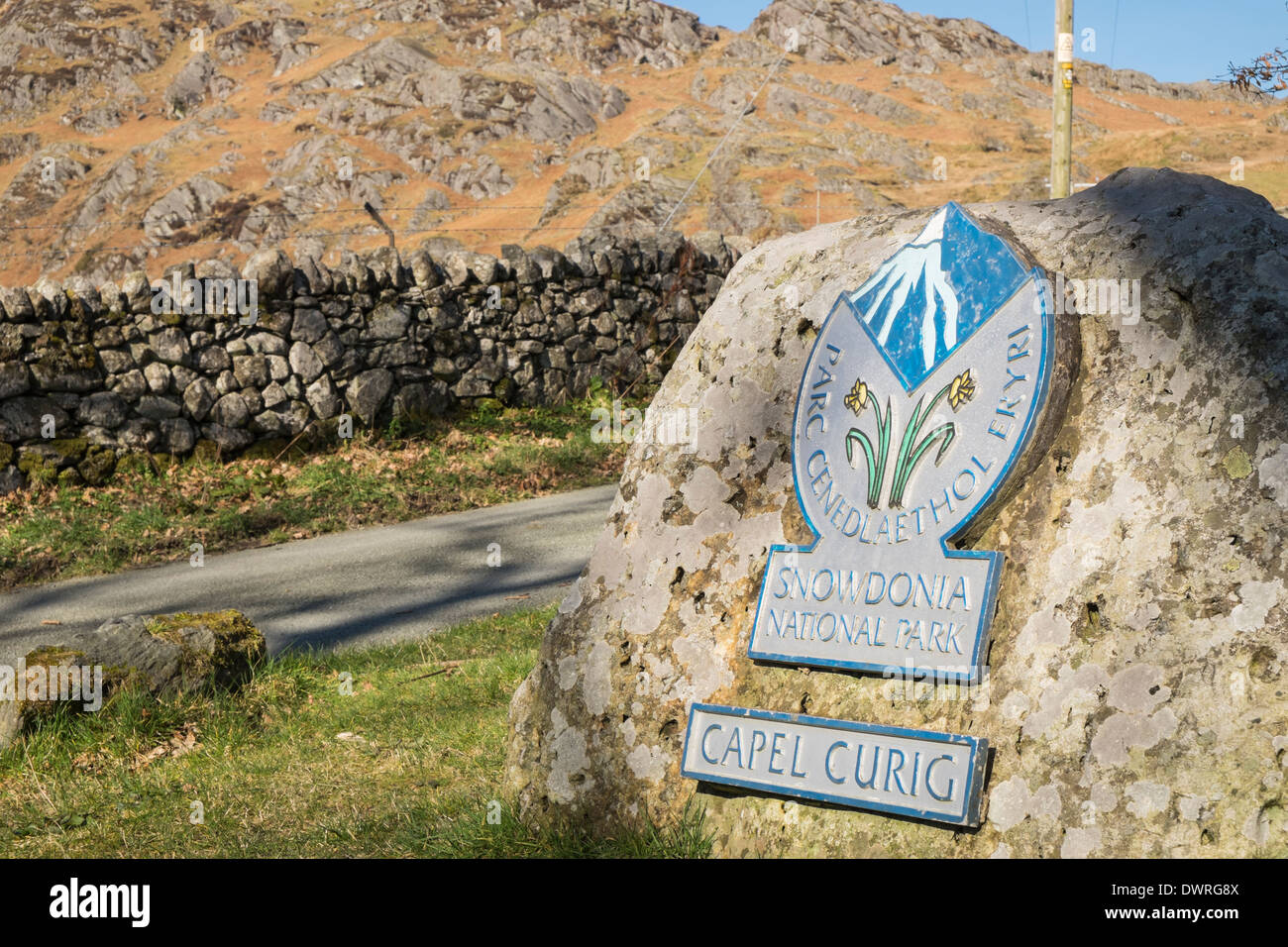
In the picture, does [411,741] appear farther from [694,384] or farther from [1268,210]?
[1268,210]

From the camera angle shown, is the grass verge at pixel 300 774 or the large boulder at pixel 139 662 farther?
the large boulder at pixel 139 662

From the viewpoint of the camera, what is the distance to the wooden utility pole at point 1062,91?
1109cm

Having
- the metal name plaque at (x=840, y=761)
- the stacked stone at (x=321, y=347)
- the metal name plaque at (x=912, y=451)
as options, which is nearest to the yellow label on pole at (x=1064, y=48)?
the stacked stone at (x=321, y=347)

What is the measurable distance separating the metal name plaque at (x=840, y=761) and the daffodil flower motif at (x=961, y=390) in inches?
30.6

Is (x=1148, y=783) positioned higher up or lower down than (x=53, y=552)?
higher up

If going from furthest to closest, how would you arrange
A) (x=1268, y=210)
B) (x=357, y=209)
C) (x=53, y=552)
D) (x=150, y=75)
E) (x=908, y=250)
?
(x=150, y=75) < (x=357, y=209) < (x=53, y=552) < (x=908, y=250) < (x=1268, y=210)

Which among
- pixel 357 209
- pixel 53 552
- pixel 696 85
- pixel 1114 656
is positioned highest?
pixel 696 85

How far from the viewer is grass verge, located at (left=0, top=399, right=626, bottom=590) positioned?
8242mm

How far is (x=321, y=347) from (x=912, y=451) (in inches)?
367

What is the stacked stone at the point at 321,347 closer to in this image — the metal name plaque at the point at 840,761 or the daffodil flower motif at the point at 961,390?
the metal name plaque at the point at 840,761

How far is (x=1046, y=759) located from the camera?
215 centimetres

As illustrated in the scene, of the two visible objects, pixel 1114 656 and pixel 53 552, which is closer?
pixel 1114 656

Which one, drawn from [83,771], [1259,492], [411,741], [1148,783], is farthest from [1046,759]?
[83,771]

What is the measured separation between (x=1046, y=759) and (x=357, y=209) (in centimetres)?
4618
